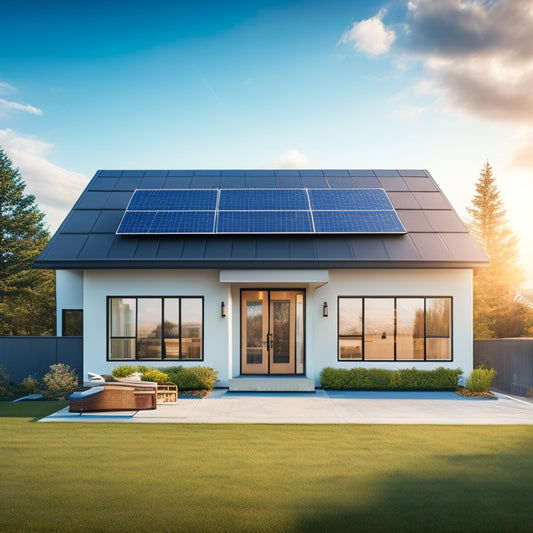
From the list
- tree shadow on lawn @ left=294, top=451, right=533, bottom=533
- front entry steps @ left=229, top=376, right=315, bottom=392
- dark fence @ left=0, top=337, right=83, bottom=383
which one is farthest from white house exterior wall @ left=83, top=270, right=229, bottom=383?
tree shadow on lawn @ left=294, top=451, right=533, bottom=533

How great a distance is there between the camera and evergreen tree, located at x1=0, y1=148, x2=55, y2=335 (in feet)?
110

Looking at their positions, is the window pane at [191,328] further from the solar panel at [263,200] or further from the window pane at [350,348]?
the window pane at [350,348]

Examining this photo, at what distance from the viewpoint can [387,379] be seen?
46.8ft

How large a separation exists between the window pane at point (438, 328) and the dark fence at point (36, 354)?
10.9m

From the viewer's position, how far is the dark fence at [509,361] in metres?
14.8

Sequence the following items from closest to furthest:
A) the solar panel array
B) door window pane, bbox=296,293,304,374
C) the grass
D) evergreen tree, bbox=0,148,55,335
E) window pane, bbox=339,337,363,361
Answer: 1. the grass
2. window pane, bbox=339,337,363,361
3. the solar panel array
4. door window pane, bbox=296,293,304,374
5. evergreen tree, bbox=0,148,55,335

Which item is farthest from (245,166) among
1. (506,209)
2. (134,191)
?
(506,209)

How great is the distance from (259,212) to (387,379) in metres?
6.62

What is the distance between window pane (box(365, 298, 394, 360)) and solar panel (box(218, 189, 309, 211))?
4011mm

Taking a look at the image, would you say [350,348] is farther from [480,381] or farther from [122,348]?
[122,348]

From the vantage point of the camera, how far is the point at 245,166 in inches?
808

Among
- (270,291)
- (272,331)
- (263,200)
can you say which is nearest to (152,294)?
(270,291)

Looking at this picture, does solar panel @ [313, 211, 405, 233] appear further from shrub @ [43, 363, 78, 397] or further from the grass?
shrub @ [43, 363, 78, 397]

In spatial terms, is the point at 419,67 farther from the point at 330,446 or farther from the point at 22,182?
the point at 22,182
